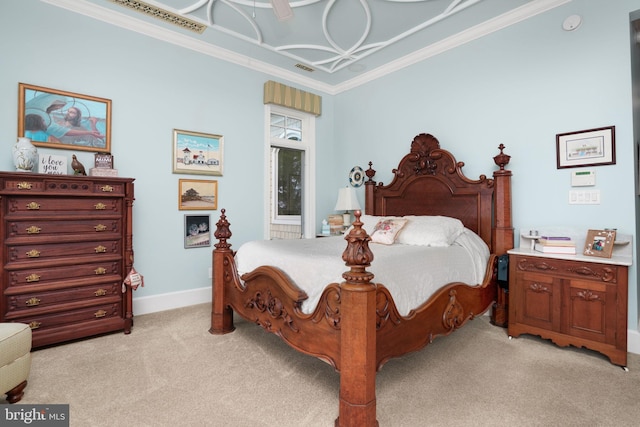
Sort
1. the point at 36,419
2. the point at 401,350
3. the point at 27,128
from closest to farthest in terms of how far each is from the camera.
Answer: the point at 36,419 < the point at 401,350 < the point at 27,128

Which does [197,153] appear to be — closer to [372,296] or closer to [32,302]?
[32,302]

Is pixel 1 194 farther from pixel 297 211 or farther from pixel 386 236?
pixel 297 211

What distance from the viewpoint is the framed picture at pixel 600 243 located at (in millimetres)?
2242

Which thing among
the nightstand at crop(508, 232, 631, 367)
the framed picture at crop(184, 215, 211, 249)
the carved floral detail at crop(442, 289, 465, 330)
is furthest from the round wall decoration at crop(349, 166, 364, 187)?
the carved floral detail at crop(442, 289, 465, 330)

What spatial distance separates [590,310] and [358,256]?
6.46ft

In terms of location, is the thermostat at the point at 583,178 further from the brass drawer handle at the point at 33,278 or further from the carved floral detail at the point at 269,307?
the brass drawer handle at the point at 33,278

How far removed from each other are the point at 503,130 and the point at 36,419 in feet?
13.3

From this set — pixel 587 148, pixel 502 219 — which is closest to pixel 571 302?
pixel 502 219

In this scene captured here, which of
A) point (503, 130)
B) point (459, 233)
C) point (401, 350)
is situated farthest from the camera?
point (503, 130)

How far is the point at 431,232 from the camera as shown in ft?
9.01

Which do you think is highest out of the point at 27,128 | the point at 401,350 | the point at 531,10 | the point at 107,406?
the point at 531,10

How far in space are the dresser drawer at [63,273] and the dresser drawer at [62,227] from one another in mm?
269

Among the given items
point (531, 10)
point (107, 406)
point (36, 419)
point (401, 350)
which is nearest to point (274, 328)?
point (401, 350)

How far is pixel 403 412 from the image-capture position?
162cm
